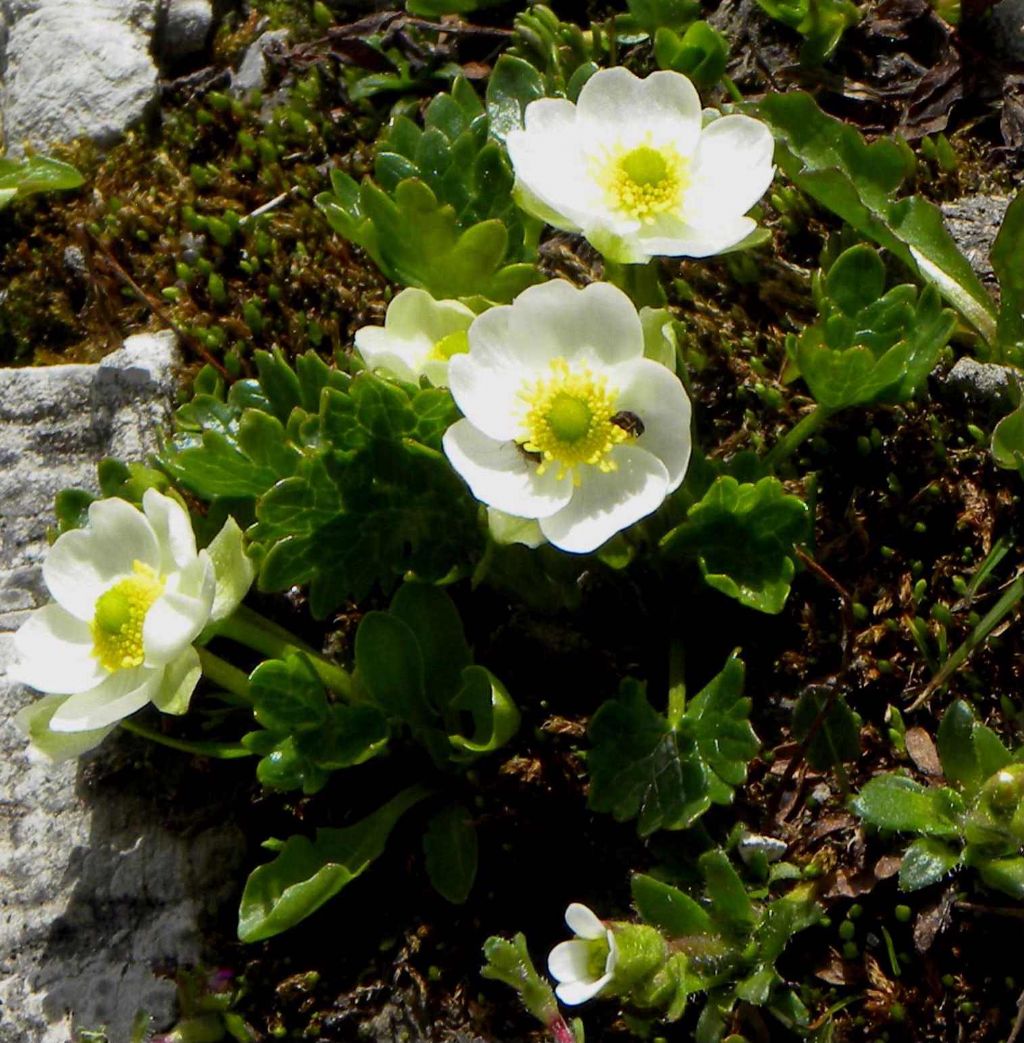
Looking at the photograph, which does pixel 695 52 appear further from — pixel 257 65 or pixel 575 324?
pixel 257 65

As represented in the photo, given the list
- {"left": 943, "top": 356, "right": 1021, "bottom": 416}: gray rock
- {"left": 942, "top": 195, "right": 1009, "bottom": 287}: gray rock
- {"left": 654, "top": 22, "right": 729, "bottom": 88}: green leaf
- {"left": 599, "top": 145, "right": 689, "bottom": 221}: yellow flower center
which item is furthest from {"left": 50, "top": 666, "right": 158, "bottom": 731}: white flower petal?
{"left": 942, "top": 195, "right": 1009, "bottom": 287}: gray rock

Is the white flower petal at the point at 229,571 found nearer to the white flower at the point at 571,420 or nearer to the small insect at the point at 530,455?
the white flower at the point at 571,420

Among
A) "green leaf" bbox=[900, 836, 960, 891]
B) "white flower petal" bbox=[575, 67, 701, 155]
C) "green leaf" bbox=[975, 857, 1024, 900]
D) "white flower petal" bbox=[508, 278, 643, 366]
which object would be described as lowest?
"green leaf" bbox=[900, 836, 960, 891]

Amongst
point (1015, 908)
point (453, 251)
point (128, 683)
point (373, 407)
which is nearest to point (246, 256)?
point (453, 251)

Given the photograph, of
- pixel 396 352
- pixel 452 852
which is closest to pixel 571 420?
pixel 396 352

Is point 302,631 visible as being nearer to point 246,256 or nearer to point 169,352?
point 169,352

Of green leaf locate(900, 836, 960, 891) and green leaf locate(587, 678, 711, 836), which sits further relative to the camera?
green leaf locate(587, 678, 711, 836)

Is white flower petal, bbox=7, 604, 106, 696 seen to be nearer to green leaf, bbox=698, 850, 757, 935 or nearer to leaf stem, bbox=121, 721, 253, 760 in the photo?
leaf stem, bbox=121, 721, 253, 760
